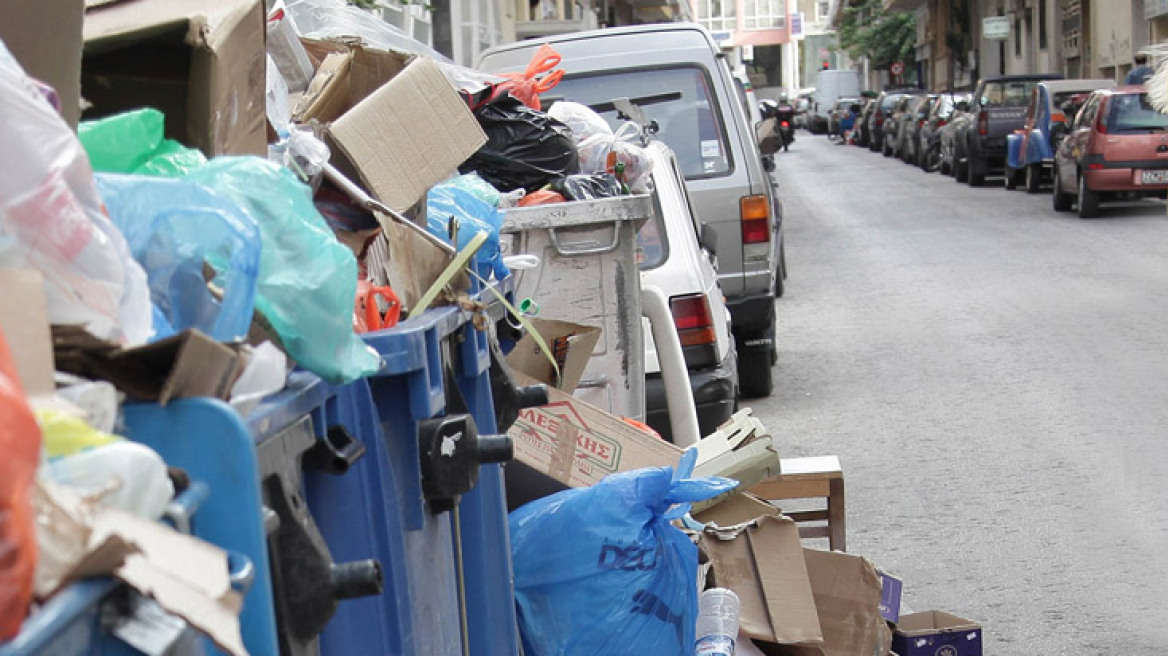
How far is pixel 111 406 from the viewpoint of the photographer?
5.51 ft

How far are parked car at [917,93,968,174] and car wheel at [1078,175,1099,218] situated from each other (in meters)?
12.4

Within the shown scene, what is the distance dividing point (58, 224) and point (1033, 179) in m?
24.5

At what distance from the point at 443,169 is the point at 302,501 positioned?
153 cm

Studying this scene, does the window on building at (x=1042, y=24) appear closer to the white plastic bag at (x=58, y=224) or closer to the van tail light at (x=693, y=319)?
the van tail light at (x=693, y=319)

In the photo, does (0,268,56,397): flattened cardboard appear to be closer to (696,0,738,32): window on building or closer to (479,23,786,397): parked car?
(479,23,786,397): parked car

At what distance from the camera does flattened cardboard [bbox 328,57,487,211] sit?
345 cm

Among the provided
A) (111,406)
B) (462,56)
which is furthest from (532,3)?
(111,406)

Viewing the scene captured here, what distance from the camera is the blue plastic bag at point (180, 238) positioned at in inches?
80.7

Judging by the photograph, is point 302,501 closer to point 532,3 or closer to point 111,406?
point 111,406

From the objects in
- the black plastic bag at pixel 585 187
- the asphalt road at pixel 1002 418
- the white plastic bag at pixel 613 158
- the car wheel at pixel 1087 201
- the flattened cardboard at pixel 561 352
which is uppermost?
the white plastic bag at pixel 613 158

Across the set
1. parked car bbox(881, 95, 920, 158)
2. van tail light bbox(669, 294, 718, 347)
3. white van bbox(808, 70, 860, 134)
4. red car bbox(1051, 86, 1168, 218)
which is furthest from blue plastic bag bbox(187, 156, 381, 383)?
white van bbox(808, 70, 860, 134)

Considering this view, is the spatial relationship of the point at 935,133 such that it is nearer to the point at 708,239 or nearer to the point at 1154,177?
the point at 1154,177

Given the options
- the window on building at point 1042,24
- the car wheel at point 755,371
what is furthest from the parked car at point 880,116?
the car wheel at point 755,371

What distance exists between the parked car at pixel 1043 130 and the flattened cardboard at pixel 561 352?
802 inches
